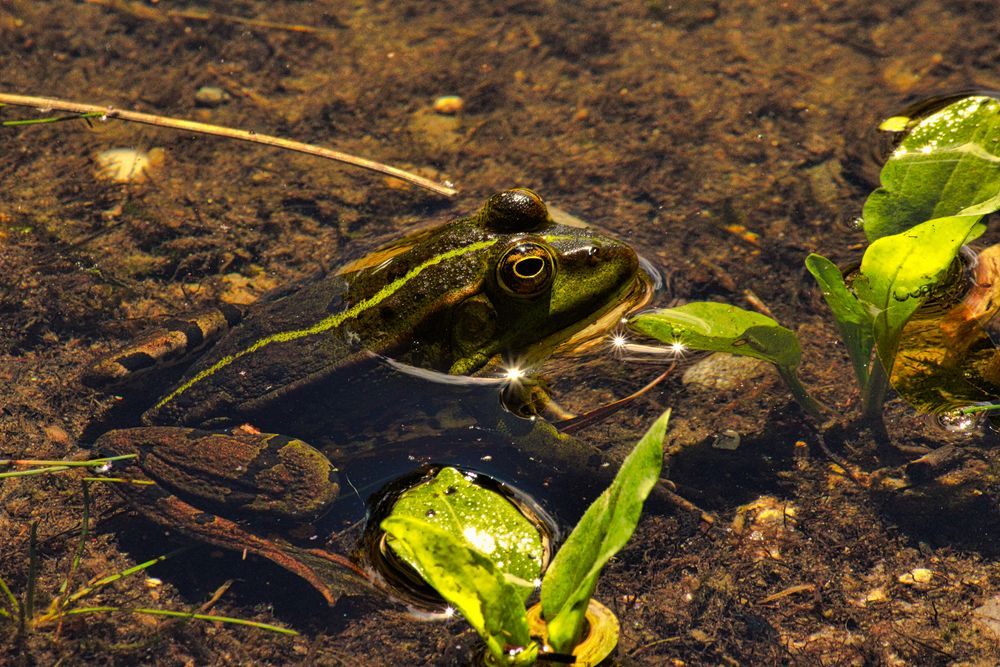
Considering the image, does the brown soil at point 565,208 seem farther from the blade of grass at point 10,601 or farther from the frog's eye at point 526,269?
the frog's eye at point 526,269

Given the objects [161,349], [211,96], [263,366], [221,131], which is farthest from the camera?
[211,96]

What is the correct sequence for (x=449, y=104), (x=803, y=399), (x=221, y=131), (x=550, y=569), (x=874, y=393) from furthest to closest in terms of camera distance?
1. (x=449, y=104)
2. (x=221, y=131)
3. (x=803, y=399)
4. (x=874, y=393)
5. (x=550, y=569)

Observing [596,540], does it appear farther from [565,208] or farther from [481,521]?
[565,208]

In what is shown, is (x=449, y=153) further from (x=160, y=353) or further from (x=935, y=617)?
(x=935, y=617)

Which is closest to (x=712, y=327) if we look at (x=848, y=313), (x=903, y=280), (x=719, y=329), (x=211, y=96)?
(x=719, y=329)

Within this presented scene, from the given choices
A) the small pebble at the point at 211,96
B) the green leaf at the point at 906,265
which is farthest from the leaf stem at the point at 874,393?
the small pebble at the point at 211,96

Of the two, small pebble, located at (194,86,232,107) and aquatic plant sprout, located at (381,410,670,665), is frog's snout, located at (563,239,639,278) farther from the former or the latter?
small pebble, located at (194,86,232,107)
